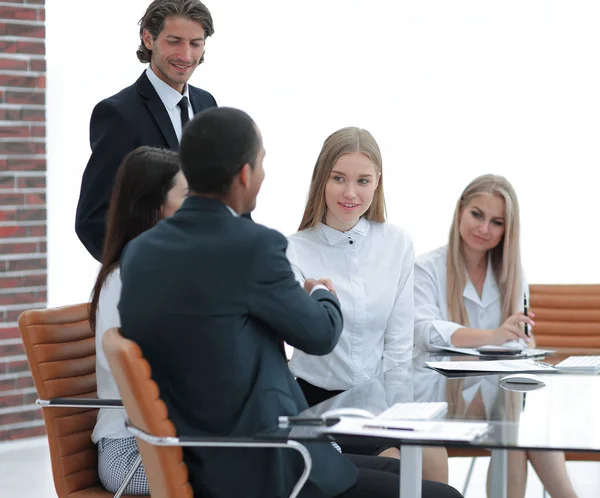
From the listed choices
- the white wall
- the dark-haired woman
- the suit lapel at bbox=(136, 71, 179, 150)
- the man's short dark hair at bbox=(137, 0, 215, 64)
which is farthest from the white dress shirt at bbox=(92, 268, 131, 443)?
the white wall

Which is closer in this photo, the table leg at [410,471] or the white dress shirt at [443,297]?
the table leg at [410,471]

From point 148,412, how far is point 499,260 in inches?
66.9

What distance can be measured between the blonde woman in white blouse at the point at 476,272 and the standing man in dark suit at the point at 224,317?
4.06ft

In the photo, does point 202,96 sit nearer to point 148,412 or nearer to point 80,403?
point 80,403

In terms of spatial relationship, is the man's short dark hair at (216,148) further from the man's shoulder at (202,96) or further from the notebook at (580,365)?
the man's shoulder at (202,96)

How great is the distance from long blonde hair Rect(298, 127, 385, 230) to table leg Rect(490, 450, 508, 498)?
33.6 inches

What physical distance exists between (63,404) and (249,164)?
822mm

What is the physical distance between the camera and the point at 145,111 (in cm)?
302

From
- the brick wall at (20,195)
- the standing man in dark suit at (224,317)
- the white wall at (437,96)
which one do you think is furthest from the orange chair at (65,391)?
the white wall at (437,96)

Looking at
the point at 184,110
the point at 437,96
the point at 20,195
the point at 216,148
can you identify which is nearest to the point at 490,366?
the point at 216,148

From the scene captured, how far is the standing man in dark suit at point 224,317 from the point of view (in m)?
1.84

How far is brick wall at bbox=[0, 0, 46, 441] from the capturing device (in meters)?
4.57

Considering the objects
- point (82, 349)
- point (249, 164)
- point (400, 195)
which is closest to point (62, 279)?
point (400, 195)

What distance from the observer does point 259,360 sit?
189 centimetres
